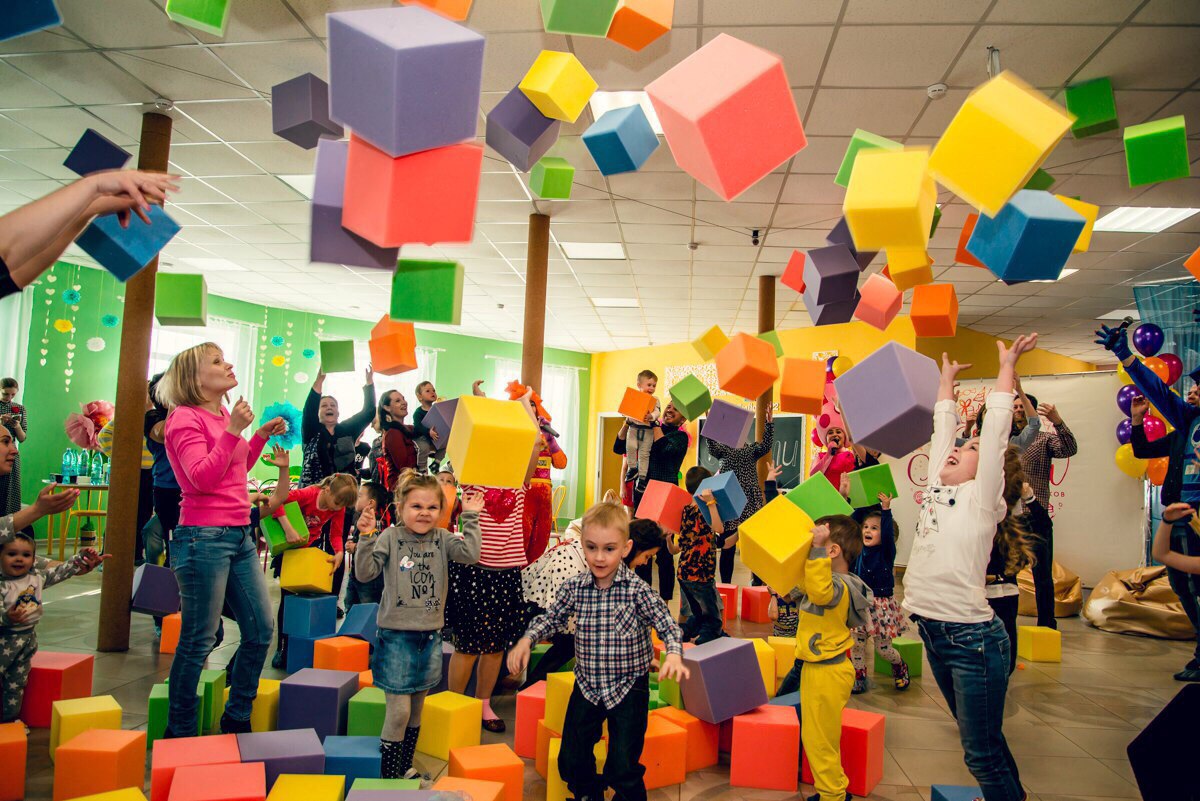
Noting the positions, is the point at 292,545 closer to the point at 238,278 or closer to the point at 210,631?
the point at 210,631

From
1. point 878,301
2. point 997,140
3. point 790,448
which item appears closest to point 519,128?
point 997,140

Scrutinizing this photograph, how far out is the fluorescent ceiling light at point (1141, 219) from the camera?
573 centimetres

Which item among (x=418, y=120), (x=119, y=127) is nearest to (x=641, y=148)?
(x=418, y=120)

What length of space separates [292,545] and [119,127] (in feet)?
11.3

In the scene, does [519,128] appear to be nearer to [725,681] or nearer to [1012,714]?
Result: [725,681]

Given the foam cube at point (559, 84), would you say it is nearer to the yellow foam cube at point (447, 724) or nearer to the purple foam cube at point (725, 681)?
the purple foam cube at point (725, 681)

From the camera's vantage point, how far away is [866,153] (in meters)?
2.21

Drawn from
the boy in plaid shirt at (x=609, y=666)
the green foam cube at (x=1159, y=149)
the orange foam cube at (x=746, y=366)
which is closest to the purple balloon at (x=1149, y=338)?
the green foam cube at (x=1159, y=149)

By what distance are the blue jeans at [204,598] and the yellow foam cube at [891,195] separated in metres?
2.28

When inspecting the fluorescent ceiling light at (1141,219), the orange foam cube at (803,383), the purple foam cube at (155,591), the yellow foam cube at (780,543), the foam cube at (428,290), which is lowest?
the purple foam cube at (155,591)

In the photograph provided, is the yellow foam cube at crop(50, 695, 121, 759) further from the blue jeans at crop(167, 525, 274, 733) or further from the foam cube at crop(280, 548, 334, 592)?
the foam cube at crop(280, 548, 334, 592)

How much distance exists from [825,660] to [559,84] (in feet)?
6.98

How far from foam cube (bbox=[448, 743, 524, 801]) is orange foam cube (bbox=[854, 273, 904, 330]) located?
7.68 ft

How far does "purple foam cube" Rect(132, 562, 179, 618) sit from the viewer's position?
3.96m
